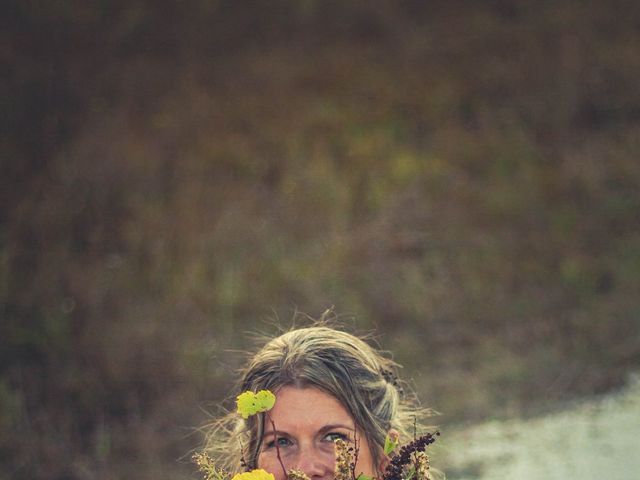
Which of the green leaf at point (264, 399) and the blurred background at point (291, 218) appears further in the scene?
the blurred background at point (291, 218)

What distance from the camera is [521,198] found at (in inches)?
301

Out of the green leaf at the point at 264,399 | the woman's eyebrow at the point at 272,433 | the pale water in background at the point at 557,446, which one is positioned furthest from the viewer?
the pale water in background at the point at 557,446

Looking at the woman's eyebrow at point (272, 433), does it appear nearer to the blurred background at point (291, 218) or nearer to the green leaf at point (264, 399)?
the green leaf at point (264, 399)

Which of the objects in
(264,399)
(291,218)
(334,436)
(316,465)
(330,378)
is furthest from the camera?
(291,218)

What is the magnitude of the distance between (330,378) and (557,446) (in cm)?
295

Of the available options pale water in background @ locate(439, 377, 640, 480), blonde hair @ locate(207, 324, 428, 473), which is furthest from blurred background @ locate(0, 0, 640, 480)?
blonde hair @ locate(207, 324, 428, 473)

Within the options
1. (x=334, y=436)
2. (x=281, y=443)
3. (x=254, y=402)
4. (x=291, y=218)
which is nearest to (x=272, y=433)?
(x=281, y=443)

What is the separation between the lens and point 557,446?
16.1 ft

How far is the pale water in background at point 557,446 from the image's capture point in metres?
4.70

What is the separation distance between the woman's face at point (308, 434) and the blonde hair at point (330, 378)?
3 centimetres

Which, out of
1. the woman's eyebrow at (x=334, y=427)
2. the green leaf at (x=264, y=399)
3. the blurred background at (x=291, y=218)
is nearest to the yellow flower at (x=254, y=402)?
the green leaf at (x=264, y=399)

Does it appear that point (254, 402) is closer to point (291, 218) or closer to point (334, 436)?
point (334, 436)

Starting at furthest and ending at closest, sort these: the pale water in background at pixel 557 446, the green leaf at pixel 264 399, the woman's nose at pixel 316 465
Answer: the pale water in background at pixel 557 446, the woman's nose at pixel 316 465, the green leaf at pixel 264 399

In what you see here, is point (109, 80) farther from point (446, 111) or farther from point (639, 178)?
point (639, 178)
